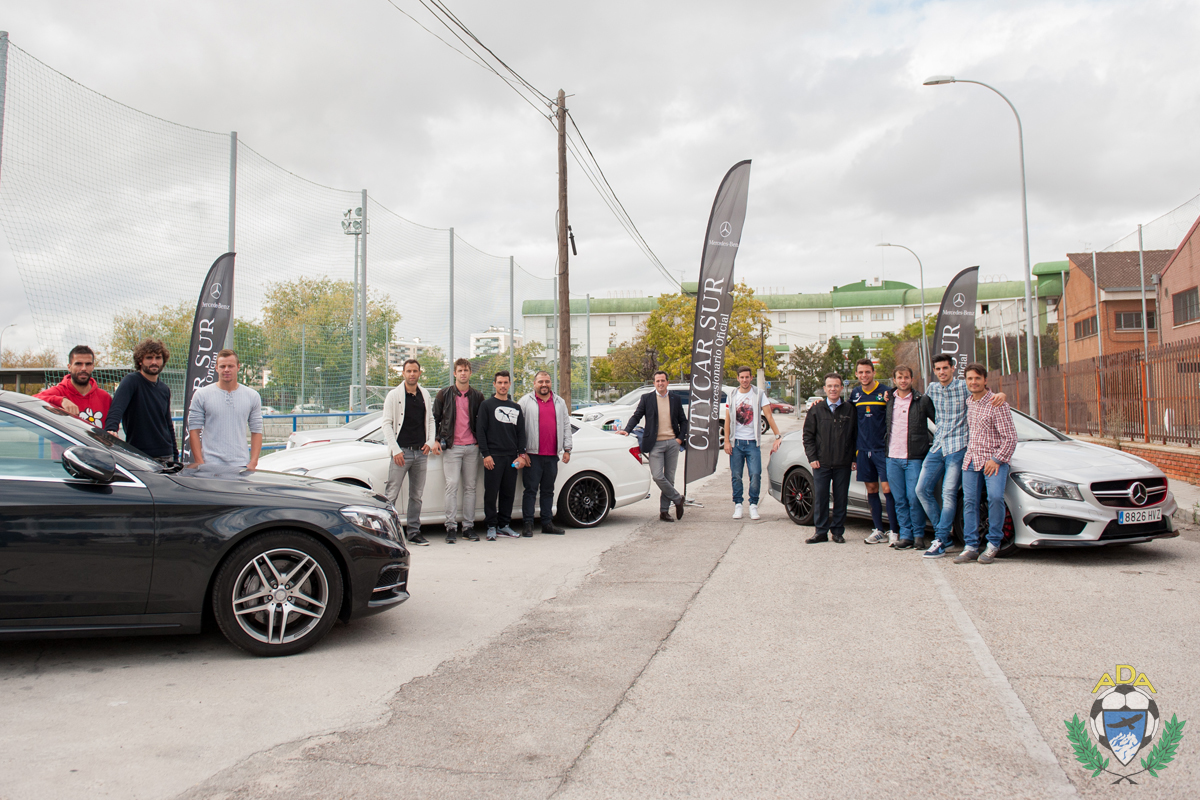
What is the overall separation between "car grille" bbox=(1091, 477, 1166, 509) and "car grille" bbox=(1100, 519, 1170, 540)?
16 centimetres

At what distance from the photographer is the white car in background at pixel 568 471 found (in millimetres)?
8492

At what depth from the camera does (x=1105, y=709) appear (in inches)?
142

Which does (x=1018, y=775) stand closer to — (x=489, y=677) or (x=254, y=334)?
(x=489, y=677)

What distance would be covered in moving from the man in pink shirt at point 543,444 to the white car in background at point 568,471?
15.0 inches

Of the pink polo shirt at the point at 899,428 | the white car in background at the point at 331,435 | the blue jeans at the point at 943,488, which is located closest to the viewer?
the blue jeans at the point at 943,488

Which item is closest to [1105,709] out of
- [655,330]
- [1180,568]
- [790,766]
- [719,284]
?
[790,766]

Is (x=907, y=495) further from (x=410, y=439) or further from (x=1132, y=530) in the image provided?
(x=410, y=439)

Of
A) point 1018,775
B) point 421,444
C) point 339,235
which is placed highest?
point 339,235

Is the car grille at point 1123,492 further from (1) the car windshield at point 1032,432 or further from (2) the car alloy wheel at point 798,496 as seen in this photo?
(2) the car alloy wheel at point 798,496

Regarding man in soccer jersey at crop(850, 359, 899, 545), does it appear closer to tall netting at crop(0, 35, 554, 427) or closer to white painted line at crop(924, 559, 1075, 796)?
white painted line at crop(924, 559, 1075, 796)

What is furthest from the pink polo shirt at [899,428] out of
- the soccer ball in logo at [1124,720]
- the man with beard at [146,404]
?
the man with beard at [146,404]

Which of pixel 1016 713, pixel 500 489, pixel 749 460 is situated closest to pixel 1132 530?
pixel 749 460

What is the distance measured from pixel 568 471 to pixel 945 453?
4067mm

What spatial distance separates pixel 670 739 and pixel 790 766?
0.50 meters
